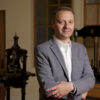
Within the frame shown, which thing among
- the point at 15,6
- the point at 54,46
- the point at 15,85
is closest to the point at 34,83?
the point at 15,85

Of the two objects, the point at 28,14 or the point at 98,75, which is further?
the point at 28,14

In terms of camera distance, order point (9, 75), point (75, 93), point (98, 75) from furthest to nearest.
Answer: point (9, 75)
point (98, 75)
point (75, 93)

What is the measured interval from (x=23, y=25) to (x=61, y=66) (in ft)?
8.85

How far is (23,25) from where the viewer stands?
3.75 meters

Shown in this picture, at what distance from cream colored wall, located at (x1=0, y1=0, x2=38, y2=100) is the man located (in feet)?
8.45

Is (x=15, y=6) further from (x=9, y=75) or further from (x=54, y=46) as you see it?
(x=54, y=46)

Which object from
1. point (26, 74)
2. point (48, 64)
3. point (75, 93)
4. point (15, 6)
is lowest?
point (26, 74)

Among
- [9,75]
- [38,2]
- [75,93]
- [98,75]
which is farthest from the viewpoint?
[38,2]

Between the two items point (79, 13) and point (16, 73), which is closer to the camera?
point (16, 73)

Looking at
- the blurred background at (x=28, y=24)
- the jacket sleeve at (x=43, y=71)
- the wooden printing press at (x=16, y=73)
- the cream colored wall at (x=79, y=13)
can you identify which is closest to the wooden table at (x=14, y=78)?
the wooden printing press at (x=16, y=73)

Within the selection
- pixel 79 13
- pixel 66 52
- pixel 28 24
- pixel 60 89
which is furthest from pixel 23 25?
pixel 60 89

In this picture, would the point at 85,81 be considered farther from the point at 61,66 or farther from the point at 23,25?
the point at 23,25

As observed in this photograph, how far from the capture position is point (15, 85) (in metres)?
3.16

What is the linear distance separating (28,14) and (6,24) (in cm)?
44
